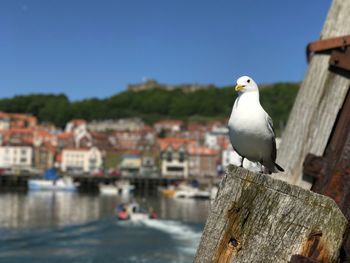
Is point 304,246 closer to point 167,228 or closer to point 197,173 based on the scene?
point 167,228

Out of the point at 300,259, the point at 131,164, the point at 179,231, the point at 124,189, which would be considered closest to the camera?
the point at 300,259

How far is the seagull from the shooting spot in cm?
237

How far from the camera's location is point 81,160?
118375 mm

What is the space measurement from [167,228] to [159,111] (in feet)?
515

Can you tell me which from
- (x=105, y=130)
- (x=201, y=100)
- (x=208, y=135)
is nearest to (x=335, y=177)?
(x=208, y=135)

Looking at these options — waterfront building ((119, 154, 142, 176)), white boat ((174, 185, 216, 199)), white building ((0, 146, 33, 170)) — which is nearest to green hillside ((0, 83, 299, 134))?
waterfront building ((119, 154, 142, 176))

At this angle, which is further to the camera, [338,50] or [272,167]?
[272,167]

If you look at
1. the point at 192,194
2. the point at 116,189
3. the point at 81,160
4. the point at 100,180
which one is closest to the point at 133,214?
the point at 192,194

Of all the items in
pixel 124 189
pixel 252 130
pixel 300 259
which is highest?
pixel 252 130

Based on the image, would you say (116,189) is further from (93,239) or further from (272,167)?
(272,167)

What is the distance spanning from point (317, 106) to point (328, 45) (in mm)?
282

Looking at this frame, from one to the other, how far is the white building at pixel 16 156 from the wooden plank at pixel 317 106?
384 ft

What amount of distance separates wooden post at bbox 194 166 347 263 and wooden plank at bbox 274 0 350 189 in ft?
3.26

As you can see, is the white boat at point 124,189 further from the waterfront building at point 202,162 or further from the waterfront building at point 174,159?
the waterfront building at point 202,162
